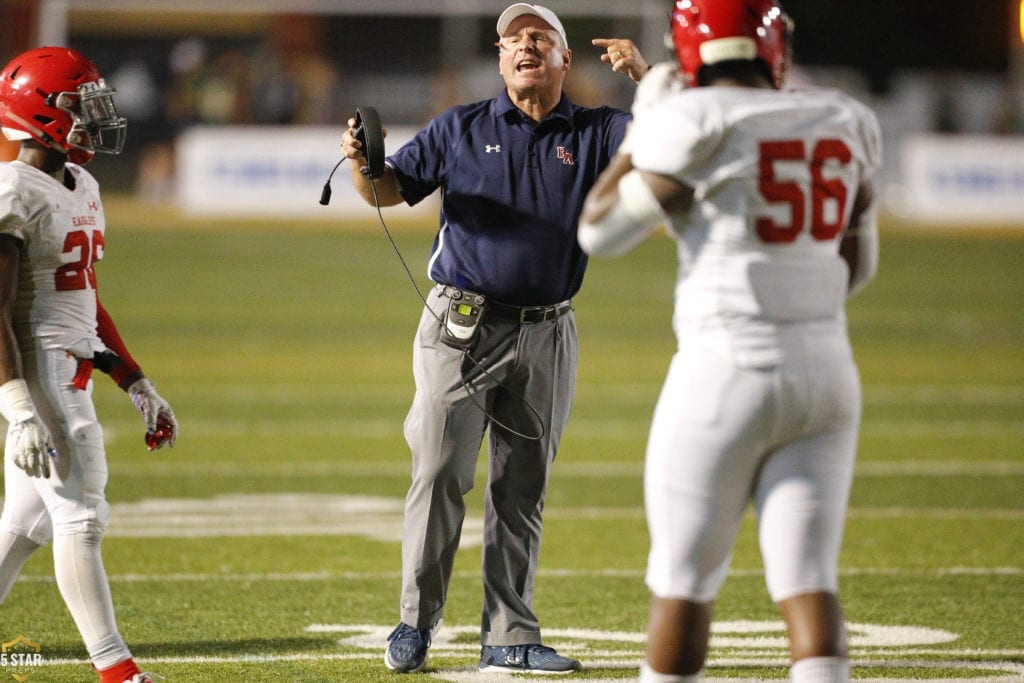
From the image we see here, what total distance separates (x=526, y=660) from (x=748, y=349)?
1726mm

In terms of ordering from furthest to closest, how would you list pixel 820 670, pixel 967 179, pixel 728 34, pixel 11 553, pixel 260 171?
pixel 967 179 → pixel 260 171 → pixel 11 553 → pixel 728 34 → pixel 820 670

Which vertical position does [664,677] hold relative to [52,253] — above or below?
below

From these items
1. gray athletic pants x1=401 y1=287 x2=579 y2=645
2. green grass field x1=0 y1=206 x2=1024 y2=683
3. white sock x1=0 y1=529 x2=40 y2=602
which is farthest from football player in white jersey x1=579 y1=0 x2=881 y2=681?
white sock x1=0 y1=529 x2=40 y2=602

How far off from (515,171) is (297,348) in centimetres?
770

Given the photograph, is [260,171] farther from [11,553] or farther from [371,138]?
[11,553]

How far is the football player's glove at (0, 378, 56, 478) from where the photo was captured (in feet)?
12.2

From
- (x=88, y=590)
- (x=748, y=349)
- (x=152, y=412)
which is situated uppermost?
(x=748, y=349)

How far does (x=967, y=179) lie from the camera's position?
2253cm

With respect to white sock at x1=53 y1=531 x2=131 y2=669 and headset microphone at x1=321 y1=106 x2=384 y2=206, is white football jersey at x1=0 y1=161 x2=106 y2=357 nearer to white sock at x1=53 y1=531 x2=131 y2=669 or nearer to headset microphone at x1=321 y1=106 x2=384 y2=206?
white sock at x1=53 y1=531 x2=131 y2=669

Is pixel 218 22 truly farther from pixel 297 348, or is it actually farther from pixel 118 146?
pixel 118 146

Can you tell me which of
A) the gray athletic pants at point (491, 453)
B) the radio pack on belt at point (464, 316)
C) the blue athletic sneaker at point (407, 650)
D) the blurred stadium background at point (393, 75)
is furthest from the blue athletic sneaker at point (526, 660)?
the blurred stadium background at point (393, 75)

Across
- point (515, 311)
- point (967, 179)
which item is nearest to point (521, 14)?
point (515, 311)

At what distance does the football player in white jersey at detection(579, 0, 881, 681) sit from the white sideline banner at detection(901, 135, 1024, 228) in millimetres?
20399

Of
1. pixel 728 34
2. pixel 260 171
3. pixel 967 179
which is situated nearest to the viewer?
pixel 728 34
